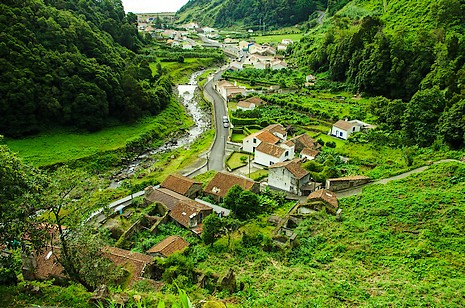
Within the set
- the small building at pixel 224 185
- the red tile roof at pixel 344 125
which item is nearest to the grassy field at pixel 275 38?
the red tile roof at pixel 344 125

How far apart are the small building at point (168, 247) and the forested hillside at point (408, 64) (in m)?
29.1

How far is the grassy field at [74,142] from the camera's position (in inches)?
1690

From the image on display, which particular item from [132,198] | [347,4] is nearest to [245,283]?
[132,198]

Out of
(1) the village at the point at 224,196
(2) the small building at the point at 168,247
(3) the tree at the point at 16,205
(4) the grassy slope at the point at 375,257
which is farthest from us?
(2) the small building at the point at 168,247

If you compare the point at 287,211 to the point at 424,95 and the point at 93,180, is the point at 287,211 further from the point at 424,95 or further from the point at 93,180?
the point at 424,95

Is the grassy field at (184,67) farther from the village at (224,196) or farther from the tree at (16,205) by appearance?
the tree at (16,205)

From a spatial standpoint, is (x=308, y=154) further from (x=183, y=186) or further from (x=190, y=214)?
(x=190, y=214)

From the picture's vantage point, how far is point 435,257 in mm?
19766

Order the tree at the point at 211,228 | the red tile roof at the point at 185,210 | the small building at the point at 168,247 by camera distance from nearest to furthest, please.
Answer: the small building at the point at 168,247 → the tree at the point at 211,228 → the red tile roof at the point at 185,210

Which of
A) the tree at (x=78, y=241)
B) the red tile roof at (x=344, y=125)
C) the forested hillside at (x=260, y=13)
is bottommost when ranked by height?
the red tile roof at (x=344, y=125)

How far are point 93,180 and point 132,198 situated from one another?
17.5m

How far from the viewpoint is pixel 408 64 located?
2315 inches

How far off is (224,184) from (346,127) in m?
20.9

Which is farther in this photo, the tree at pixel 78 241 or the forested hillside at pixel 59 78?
the forested hillside at pixel 59 78
